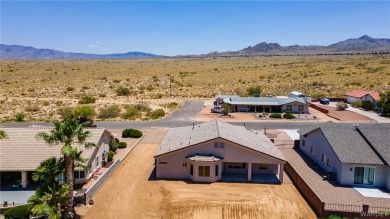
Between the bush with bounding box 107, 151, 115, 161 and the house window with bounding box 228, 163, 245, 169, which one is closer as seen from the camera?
the house window with bounding box 228, 163, 245, 169

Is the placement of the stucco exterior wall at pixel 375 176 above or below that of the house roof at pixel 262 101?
below

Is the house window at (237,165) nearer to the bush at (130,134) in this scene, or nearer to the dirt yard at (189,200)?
the dirt yard at (189,200)

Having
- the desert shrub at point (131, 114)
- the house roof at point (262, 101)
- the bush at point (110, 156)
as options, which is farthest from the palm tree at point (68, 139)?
the house roof at point (262, 101)

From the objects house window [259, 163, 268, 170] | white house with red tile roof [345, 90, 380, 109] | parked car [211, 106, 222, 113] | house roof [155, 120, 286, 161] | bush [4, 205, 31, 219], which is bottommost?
bush [4, 205, 31, 219]

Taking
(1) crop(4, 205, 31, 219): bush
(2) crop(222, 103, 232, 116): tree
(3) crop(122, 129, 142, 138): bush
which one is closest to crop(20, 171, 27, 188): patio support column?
(1) crop(4, 205, 31, 219): bush

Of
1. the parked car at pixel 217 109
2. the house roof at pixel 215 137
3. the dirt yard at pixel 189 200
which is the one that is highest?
the house roof at pixel 215 137

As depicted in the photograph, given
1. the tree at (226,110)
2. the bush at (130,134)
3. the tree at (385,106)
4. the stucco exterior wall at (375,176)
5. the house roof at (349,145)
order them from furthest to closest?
the tree at (385,106) < the tree at (226,110) < the bush at (130,134) < the house roof at (349,145) < the stucco exterior wall at (375,176)

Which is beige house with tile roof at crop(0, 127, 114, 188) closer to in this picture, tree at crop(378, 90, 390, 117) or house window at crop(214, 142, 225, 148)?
house window at crop(214, 142, 225, 148)

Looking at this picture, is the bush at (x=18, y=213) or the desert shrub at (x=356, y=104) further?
the desert shrub at (x=356, y=104)

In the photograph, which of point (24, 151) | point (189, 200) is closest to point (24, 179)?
point (24, 151)
